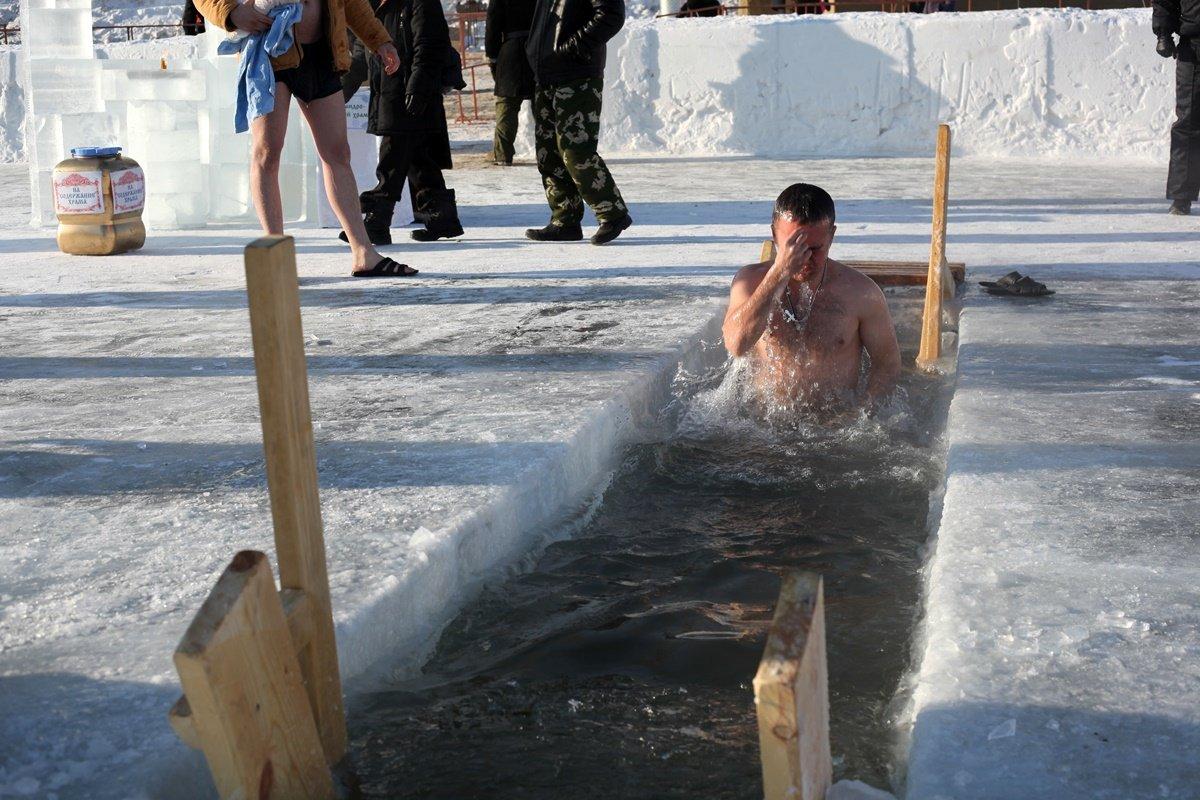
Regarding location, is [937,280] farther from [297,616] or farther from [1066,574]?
[297,616]

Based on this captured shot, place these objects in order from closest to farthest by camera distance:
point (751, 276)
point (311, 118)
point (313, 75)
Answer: point (751, 276) → point (313, 75) → point (311, 118)

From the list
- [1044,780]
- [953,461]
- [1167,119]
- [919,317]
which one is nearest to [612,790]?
[1044,780]

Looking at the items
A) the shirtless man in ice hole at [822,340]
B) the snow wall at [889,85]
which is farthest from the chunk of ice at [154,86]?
the snow wall at [889,85]

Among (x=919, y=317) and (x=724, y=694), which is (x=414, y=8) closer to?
(x=919, y=317)

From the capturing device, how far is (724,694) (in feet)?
8.55

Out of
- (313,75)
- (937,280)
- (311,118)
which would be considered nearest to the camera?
(937,280)

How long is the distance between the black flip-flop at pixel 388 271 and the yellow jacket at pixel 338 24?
0.88 metres

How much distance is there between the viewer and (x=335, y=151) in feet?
19.1

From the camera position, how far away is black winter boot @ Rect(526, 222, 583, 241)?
24.1 feet

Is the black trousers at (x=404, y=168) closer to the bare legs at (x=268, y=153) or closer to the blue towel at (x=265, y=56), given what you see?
Result: the bare legs at (x=268, y=153)

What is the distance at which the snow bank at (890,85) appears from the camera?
1182 centimetres

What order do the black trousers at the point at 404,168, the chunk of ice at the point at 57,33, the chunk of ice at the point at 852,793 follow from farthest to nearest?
1. the chunk of ice at the point at 57,33
2. the black trousers at the point at 404,168
3. the chunk of ice at the point at 852,793

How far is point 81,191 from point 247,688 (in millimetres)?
5823

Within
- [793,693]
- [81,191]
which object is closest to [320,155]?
[81,191]
